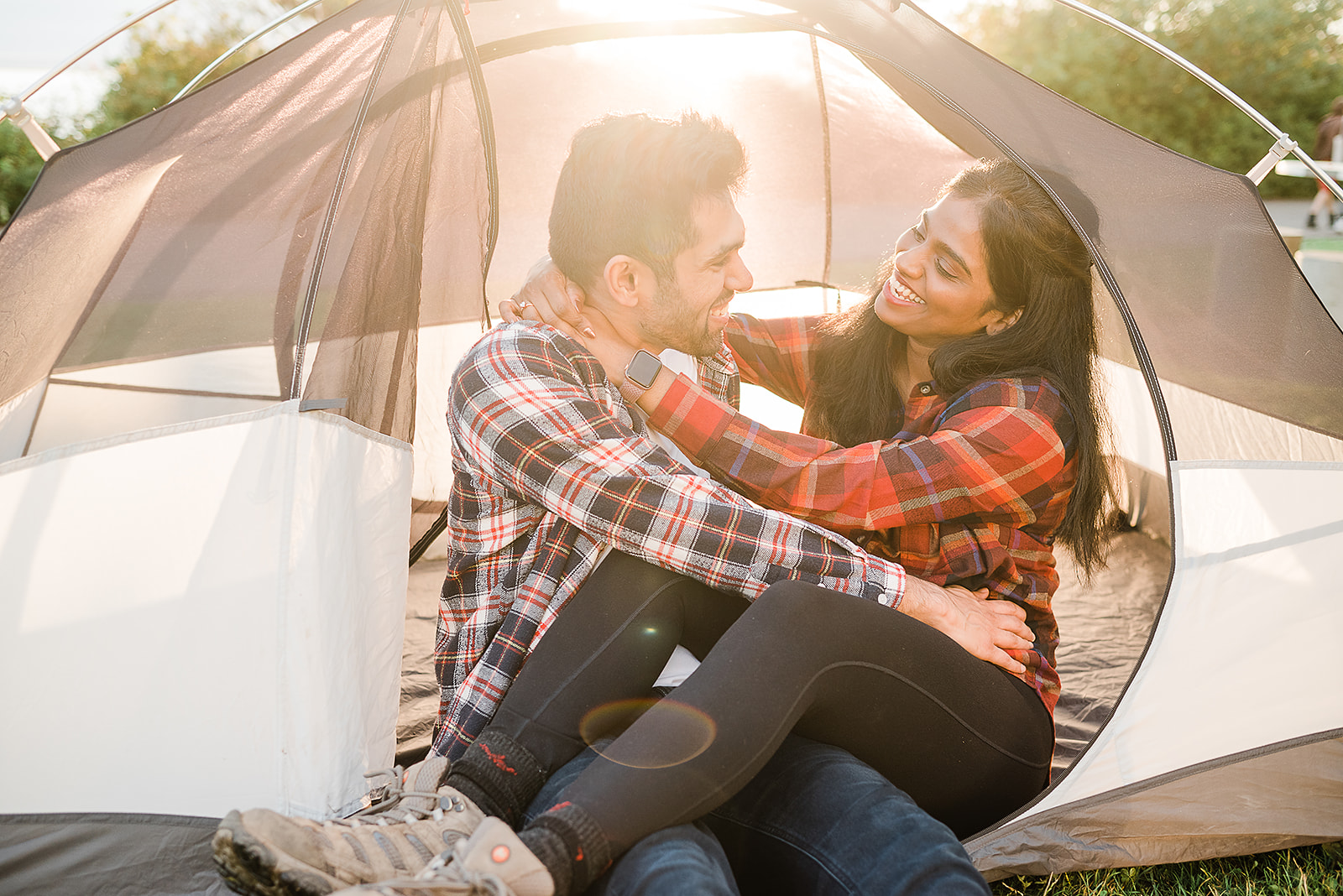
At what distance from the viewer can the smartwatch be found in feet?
5.17

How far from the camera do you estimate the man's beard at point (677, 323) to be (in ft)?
5.44

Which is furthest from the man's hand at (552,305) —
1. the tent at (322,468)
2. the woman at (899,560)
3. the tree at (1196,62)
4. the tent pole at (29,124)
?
the tree at (1196,62)

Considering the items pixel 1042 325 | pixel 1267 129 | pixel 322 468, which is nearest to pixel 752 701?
pixel 322 468

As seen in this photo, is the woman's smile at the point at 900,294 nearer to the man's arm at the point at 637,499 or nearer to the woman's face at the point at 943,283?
the woman's face at the point at 943,283

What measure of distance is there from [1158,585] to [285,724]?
7.87ft

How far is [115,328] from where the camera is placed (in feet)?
4.85

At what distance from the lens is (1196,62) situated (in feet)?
40.7

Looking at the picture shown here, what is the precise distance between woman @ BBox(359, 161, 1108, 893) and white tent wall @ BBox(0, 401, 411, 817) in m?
0.30

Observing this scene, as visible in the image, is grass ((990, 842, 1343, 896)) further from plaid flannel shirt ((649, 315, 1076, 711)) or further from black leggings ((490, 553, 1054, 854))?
plaid flannel shirt ((649, 315, 1076, 711))

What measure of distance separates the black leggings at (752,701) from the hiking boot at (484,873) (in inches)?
3.8

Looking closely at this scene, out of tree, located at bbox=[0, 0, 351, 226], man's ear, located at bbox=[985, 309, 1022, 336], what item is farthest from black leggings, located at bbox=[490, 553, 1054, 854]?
tree, located at bbox=[0, 0, 351, 226]

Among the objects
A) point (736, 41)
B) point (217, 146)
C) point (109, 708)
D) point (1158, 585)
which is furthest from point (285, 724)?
point (1158, 585)

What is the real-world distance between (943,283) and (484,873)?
129 centimetres

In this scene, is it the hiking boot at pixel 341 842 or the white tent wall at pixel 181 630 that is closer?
the hiking boot at pixel 341 842
